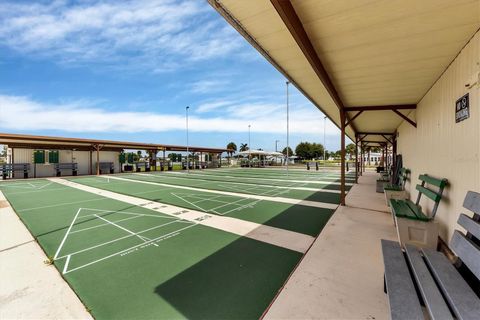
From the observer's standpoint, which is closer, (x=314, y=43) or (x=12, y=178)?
(x=314, y=43)

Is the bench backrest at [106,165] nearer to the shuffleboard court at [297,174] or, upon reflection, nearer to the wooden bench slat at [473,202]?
the shuffleboard court at [297,174]

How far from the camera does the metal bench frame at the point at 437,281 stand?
1759 millimetres

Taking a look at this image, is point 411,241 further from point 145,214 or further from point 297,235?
point 145,214

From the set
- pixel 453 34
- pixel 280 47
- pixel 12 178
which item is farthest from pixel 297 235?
pixel 12 178

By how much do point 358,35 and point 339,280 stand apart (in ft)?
11.8

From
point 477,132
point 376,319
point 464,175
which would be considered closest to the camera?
point 376,319

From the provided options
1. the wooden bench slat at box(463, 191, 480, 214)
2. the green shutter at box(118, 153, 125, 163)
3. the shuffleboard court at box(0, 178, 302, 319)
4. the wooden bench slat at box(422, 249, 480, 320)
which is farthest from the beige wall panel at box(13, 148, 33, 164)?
the wooden bench slat at box(463, 191, 480, 214)

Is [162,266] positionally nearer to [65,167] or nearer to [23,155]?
[65,167]

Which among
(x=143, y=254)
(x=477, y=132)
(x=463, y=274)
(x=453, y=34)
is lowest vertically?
(x=143, y=254)

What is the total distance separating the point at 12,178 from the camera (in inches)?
805

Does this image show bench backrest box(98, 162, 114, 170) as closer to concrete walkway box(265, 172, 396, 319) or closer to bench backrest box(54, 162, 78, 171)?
bench backrest box(54, 162, 78, 171)

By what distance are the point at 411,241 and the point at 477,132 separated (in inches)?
81.8

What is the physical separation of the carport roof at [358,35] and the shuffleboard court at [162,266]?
3.44 metres

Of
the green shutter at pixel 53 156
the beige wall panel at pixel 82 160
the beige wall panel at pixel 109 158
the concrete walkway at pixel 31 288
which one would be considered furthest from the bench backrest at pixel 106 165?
the concrete walkway at pixel 31 288
